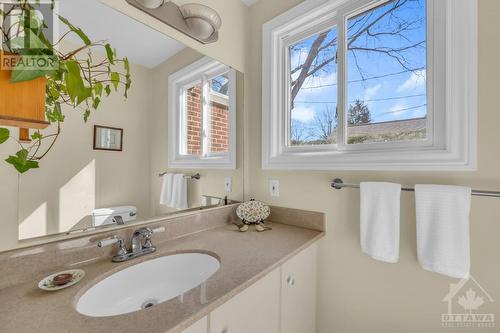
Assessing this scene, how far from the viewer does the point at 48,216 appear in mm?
829

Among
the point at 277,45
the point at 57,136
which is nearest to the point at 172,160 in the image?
the point at 57,136

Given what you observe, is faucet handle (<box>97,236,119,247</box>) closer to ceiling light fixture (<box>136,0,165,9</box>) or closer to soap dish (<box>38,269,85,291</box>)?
soap dish (<box>38,269,85,291</box>)

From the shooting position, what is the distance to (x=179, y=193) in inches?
51.1

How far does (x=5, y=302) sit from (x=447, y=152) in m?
1.67

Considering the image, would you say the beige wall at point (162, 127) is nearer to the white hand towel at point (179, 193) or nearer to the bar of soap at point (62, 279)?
the white hand towel at point (179, 193)

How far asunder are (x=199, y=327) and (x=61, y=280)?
0.50 metres

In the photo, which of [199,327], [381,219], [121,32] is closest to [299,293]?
[381,219]

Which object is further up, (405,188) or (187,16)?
(187,16)

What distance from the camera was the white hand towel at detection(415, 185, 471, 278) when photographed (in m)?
0.86

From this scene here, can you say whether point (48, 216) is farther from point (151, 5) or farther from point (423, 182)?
point (423, 182)

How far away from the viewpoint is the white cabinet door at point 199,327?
1.98ft

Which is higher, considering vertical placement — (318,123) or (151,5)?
(151,5)

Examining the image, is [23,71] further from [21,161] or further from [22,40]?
[21,161]

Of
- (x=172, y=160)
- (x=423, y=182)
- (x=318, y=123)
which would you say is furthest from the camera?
(x=318, y=123)
